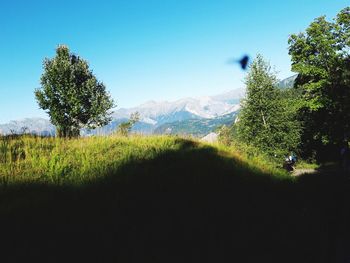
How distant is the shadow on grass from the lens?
4.52 m

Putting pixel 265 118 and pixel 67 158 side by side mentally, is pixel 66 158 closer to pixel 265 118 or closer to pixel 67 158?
pixel 67 158

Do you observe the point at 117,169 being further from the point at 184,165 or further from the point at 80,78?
the point at 80,78

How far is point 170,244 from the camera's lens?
512 cm

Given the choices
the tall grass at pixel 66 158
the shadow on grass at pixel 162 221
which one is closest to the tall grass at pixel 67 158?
the tall grass at pixel 66 158

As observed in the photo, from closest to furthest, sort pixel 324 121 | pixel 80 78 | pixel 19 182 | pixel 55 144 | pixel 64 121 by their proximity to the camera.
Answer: pixel 19 182, pixel 55 144, pixel 324 121, pixel 64 121, pixel 80 78

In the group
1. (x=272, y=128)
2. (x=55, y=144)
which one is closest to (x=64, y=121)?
(x=272, y=128)

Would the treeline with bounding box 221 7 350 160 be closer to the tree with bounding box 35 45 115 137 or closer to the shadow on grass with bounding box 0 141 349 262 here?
the shadow on grass with bounding box 0 141 349 262

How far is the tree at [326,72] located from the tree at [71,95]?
28778mm

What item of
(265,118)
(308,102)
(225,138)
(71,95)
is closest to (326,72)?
(308,102)

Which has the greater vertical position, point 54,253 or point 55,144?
point 55,144

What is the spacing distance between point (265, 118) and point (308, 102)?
1293 centimetres

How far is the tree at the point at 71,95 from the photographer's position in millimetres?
39125

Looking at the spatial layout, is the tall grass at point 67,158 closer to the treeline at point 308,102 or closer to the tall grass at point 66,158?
the tall grass at point 66,158

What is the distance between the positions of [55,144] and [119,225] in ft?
21.7
